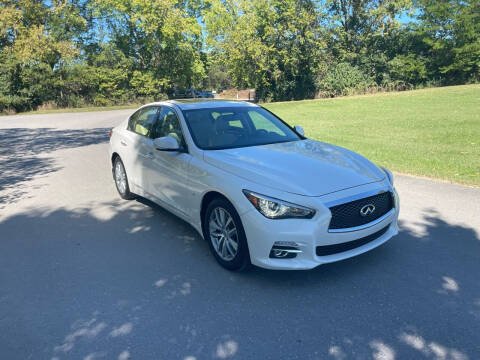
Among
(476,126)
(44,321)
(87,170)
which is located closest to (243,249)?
(44,321)

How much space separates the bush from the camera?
132 ft

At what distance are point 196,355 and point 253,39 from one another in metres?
45.5

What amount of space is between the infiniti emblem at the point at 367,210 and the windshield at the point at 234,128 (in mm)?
1667

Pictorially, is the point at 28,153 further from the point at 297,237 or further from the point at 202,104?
the point at 297,237

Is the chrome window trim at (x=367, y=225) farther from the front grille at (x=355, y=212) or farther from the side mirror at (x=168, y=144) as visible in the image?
the side mirror at (x=168, y=144)

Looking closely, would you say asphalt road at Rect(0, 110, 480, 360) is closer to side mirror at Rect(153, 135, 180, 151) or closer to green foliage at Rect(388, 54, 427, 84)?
side mirror at Rect(153, 135, 180, 151)

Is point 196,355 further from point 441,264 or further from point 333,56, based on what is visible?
point 333,56

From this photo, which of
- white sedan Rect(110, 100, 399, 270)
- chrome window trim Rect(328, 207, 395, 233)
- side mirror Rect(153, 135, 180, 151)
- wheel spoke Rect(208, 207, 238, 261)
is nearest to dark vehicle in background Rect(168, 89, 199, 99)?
white sedan Rect(110, 100, 399, 270)

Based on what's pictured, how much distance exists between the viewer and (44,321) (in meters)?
3.35

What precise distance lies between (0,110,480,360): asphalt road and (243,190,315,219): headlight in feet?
2.37

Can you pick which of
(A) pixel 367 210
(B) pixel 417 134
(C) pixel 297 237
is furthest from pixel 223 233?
(B) pixel 417 134

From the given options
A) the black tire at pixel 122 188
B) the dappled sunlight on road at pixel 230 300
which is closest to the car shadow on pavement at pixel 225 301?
the dappled sunlight on road at pixel 230 300

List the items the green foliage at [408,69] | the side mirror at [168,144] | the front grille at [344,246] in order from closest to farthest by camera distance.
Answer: the front grille at [344,246] < the side mirror at [168,144] < the green foliage at [408,69]

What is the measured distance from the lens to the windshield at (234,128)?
4.85m
